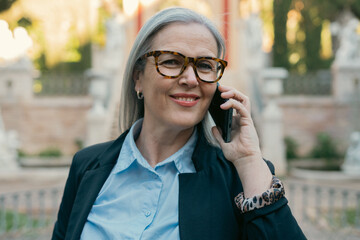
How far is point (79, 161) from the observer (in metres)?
1.80

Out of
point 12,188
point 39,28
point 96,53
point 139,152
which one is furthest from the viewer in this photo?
point 39,28

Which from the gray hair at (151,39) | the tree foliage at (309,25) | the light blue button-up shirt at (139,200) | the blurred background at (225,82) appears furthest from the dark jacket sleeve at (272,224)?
the tree foliage at (309,25)

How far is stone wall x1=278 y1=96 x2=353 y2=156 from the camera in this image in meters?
13.8

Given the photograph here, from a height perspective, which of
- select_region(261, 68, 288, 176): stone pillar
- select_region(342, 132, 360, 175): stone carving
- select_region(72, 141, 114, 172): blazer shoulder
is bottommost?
select_region(342, 132, 360, 175): stone carving

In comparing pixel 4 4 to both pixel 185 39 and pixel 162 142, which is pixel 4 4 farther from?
pixel 185 39

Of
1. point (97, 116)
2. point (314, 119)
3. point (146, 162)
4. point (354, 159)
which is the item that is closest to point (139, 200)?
point (146, 162)

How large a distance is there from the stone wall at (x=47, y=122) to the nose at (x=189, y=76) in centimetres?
1381

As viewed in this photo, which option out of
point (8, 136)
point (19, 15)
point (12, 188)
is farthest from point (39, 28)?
point (12, 188)

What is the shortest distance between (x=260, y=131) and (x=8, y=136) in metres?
7.14

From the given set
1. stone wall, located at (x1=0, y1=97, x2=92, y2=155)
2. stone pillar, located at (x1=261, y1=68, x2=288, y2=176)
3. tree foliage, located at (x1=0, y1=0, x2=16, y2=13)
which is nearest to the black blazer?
stone pillar, located at (x1=261, y1=68, x2=288, y2=176)

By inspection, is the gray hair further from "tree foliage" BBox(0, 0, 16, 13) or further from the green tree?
"tree foliage" BBox(0, 0, 16, 13)

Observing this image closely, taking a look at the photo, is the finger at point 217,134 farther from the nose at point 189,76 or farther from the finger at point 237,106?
the nose at point 189,76

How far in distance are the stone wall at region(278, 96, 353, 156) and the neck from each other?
12.6 metres

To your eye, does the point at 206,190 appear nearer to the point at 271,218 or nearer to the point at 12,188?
the point at 271,218
